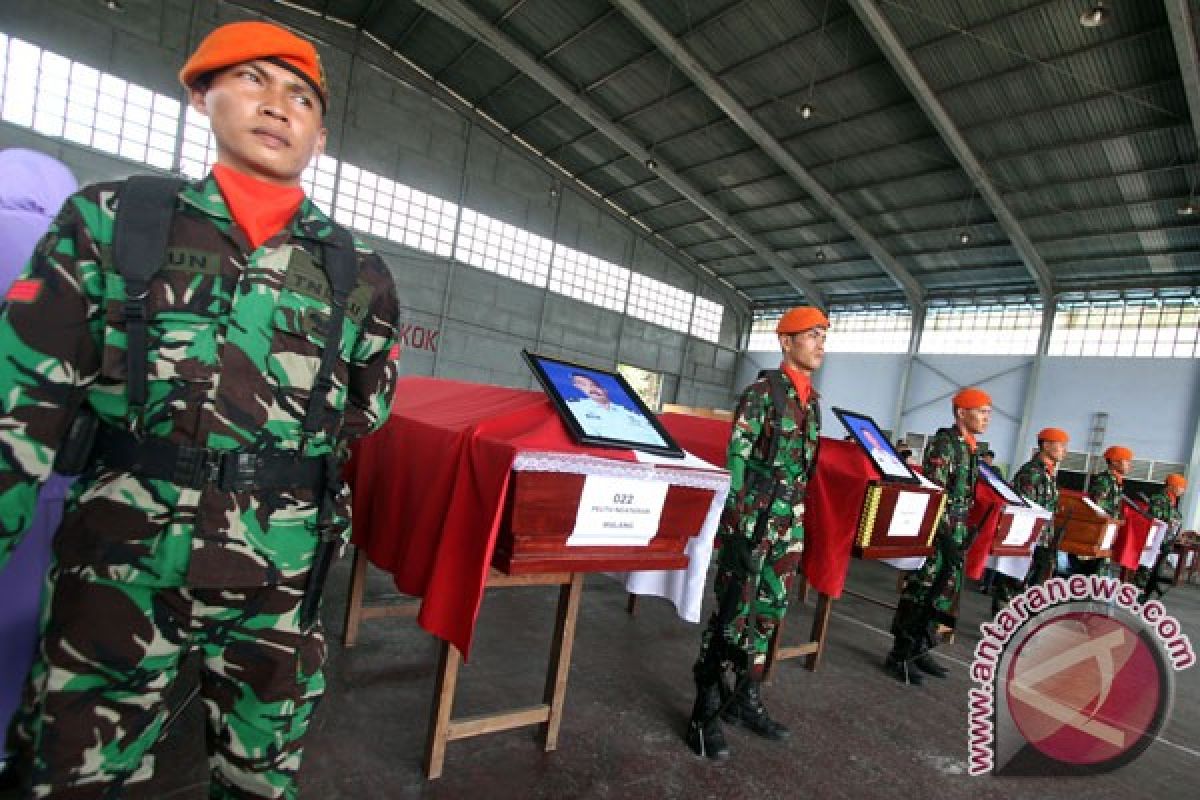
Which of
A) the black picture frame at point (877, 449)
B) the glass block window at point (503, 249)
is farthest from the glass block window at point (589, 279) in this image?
the black picture frame at point (877, 449)

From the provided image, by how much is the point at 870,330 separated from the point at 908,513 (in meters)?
15.3

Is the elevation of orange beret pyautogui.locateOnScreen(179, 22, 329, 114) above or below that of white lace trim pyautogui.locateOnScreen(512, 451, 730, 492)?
above

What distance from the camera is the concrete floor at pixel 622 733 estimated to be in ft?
6.54

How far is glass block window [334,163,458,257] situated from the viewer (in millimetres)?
12727

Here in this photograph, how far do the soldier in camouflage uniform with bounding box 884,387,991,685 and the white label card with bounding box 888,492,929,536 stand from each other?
0.52 metres

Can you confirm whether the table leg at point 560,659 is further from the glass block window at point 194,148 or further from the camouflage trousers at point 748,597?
the glass block window at point 194,148

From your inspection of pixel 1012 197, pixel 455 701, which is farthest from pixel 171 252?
pixel 1012 197

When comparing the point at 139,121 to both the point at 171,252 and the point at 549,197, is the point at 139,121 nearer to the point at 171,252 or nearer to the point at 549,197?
the point at 549,197

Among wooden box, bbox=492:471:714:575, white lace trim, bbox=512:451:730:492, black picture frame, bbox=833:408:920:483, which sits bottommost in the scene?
wooden box, bbox=492:471:714:575

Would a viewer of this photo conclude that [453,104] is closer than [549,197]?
Yes

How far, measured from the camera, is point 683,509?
2000 millimetres

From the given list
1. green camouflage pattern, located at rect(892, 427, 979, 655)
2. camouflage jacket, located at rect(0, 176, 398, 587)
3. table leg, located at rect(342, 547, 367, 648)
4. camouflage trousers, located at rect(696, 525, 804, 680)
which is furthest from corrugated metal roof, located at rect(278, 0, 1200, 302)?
camouflage jacket, located at rect(0, 176, 398, 587)

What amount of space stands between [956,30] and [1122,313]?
7970mm

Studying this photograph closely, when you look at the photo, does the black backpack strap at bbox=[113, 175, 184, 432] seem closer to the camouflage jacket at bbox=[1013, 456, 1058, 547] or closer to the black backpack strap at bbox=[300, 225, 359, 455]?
the black backpack strap at bbox=[300, 225, 359, 455]
